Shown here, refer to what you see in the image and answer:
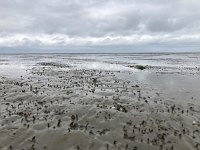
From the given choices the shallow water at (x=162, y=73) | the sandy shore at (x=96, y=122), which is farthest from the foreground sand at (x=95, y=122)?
the shallow water at (x=162, y=73)

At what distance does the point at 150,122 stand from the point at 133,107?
3.03 m

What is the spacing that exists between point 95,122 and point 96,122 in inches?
2.1

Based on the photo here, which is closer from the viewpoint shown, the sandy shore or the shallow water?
the sandy shore

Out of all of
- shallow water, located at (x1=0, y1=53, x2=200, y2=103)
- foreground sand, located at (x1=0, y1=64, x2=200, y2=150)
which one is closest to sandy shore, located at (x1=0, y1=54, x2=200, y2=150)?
foreground sand, located at (x1=0, y1=64, x2=200, y2=150)

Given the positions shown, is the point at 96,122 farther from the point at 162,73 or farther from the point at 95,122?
the point at 162,73

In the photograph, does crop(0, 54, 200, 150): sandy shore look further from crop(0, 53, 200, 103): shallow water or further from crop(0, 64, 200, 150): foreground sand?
crop(0, 53, 200, 103): shallow water

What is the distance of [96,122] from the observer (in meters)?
14.3

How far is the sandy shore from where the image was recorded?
11672 mm

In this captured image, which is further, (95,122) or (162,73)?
(162,73)

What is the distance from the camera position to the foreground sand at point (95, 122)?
11672 mm

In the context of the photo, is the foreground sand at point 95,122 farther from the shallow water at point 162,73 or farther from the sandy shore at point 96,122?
the shallow water at point 162,73

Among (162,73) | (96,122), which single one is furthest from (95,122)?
(162,73)

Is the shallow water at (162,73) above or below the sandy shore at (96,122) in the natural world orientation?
below

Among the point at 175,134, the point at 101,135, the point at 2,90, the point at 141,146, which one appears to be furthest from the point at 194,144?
the point at 2,90
